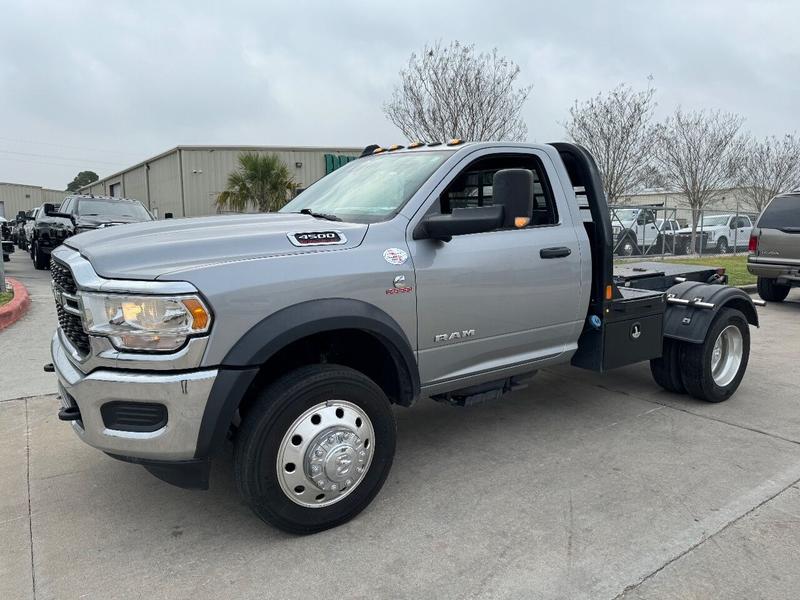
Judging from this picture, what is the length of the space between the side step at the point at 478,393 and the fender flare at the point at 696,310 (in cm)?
159

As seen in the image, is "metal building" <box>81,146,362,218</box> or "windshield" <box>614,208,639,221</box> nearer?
"windshield" <box>614,208,639,221</box>

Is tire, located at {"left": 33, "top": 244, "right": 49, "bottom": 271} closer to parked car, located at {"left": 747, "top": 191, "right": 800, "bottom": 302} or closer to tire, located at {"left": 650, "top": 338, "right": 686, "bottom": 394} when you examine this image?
tire, located at {"left": 650, "top": 338, "right": 686, "bottom": 394}

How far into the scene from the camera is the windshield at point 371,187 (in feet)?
11.6

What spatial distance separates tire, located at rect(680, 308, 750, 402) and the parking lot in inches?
7.6

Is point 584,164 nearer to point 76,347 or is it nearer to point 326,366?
point 326,366

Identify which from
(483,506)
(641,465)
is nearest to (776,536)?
(641,465)

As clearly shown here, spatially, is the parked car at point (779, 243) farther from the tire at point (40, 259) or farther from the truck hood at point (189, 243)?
the tire at point (40, 259)

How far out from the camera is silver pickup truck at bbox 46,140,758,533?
103 inches

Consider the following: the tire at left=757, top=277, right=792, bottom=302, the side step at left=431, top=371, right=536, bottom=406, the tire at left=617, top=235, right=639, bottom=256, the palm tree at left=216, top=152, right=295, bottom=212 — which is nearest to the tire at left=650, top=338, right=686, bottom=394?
the side step at left=431, top=371, right=536, bottom=406

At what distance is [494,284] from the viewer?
3635mm

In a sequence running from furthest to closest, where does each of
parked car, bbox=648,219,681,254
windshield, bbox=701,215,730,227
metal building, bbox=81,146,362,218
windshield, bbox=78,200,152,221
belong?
metal building, bbox=81,146,362,218 → windshield, bbox=701,215,730,227 → parked car, bbox=648,219,681,254 → windshield, bbox=78,200,152,221

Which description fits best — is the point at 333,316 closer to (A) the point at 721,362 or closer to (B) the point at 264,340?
(B) the point at 264,340

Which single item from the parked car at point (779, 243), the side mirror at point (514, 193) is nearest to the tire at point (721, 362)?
the side mirror at point (514, 193)

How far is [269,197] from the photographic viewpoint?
22141 millimetres
